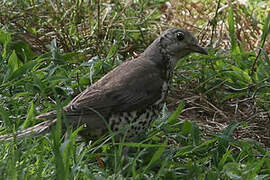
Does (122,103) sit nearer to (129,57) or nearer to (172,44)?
(172,44)

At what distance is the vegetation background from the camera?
4102 millimetres

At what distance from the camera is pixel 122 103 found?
4.71 meters

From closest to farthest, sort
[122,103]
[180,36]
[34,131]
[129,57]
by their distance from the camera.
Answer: [34,131] → [122,103] → [180,36] → [129,57]

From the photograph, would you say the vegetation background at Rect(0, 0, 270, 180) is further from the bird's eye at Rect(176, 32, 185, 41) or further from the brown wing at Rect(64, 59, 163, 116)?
the bird's eye at Rect(176, 32, 185, 41)

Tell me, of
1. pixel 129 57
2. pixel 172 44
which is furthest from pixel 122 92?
pixel 129 57

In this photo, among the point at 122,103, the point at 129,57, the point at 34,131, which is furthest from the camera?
the point at 129,57

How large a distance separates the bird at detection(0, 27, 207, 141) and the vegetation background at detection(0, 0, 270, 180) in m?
0.12

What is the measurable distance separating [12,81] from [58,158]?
2117 millimetres

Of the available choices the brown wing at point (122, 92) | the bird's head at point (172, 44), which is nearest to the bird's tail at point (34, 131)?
the brown wing at point (122, 92)

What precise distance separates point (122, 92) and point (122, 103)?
10 cm

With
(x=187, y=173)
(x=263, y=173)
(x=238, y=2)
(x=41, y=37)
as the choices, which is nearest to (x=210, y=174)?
(x=187, y=173)

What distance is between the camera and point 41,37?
6.74 metres

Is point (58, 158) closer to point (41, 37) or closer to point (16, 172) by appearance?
point (16, 172)

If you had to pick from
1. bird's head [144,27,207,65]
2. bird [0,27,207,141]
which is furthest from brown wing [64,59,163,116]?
bird's head [144,27,207,65]
